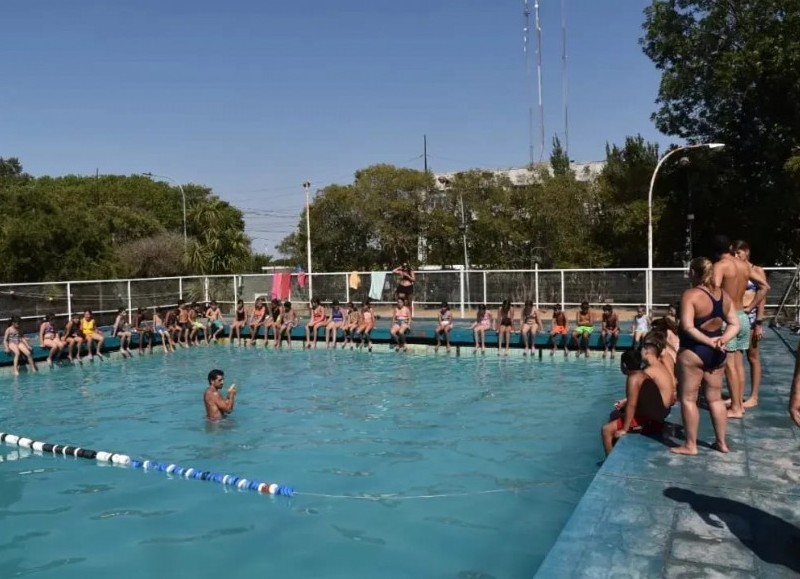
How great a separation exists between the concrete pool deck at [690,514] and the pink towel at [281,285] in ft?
63.5

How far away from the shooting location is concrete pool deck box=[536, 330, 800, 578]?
Result: 3.96 metres

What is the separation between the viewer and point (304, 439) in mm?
9461

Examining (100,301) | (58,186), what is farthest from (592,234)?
(58,186)

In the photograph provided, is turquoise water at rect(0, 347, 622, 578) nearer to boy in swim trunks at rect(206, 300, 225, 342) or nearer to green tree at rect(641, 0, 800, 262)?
boy in swim trunks at rect(206, 300, 225, 342)

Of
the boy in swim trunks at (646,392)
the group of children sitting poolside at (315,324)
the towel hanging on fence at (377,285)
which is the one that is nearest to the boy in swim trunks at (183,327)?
the group of children sitting poolside at (315,324)

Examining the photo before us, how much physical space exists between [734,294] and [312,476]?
4.76 metres

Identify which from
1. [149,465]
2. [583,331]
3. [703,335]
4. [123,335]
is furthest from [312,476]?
[123,335]

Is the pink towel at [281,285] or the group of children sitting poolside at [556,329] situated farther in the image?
the pink towel at [281,285]

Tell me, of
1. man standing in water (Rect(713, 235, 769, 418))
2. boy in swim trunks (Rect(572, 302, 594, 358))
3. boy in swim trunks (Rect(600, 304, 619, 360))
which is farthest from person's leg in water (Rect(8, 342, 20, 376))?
man standing in water (Rect(713, 235, 769, 418))

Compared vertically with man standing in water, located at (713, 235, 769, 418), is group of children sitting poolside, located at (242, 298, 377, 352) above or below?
below

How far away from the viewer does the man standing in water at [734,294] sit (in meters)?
6.36

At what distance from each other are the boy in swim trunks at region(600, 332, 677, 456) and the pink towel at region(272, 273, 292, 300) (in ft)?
62.3

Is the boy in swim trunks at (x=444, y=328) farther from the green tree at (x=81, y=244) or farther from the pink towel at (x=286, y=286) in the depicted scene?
the green tree at (x=81, y=244)

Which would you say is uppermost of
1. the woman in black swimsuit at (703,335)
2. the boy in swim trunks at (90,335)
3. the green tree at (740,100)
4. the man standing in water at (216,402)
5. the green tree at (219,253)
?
the green tree at (740,100)
